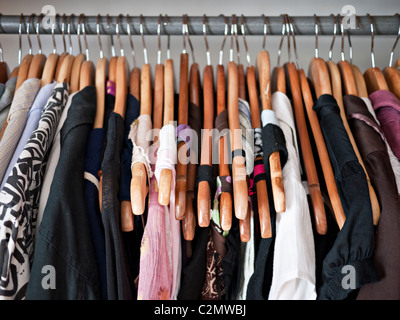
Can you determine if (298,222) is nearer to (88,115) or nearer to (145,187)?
(145,187)

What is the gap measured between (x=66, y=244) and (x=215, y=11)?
0.97 metres

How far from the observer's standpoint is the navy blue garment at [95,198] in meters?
0.72

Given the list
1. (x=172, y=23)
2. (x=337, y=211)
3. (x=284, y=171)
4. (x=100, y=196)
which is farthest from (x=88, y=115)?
(x=337, y=211)

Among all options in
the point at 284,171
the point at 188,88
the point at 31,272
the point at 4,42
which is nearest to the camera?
the point at 31,272

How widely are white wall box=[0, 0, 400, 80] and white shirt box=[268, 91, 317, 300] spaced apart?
2.31ft

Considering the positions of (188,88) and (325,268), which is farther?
(188,88)

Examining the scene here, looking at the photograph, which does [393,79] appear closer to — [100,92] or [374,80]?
[374,80]

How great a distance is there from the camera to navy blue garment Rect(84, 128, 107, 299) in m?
0.72

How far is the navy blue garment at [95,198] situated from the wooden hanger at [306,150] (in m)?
0.45

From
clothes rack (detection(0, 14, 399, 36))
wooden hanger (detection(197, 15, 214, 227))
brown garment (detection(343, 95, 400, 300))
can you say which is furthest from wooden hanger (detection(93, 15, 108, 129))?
brown garment (detection(343, 95, 400, 300))

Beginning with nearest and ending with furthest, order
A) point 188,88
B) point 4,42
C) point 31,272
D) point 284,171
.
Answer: point 31,272 < point 284,171 < point 188,88 < point 4,42

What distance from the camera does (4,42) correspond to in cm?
128

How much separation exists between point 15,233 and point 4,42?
0.91 meters
